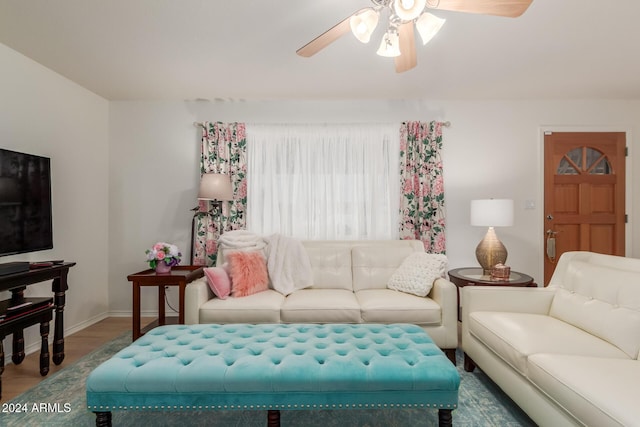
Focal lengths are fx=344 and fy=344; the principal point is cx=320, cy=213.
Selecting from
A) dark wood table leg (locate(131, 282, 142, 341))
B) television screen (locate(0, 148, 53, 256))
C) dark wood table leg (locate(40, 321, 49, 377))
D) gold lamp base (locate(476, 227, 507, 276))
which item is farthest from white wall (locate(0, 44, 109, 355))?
gold lamp base (locate(476, 227, 507, 276))

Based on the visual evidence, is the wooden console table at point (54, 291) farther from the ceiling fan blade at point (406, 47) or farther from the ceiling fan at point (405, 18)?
the ceiling fan blade at point (406, 47)

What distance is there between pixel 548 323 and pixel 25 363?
3821 millimetres

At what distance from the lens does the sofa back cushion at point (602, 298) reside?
1.79 metres

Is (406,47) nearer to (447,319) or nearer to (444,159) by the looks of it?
(447,319)

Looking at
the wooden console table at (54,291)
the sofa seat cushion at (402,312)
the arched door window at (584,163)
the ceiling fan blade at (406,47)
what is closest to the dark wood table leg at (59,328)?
the wooden console table at (54,291)

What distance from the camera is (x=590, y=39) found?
8.44ft

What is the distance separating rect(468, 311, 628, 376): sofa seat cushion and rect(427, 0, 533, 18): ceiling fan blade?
1651 millimetres

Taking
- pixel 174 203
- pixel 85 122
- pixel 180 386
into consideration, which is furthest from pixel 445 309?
pixel 85 122

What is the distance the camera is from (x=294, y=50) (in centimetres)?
277

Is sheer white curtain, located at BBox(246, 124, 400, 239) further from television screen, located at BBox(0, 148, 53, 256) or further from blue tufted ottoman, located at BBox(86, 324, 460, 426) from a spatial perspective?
blue tufted ottoman, located at BBox(86, 324, 460, 426)

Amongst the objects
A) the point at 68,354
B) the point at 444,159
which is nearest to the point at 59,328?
the point at 68,354

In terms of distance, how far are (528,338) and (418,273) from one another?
1103 millimetres

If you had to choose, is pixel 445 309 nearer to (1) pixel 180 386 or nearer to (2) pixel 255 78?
(1) pixel 180 386

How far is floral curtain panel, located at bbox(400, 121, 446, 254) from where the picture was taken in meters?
3.84
